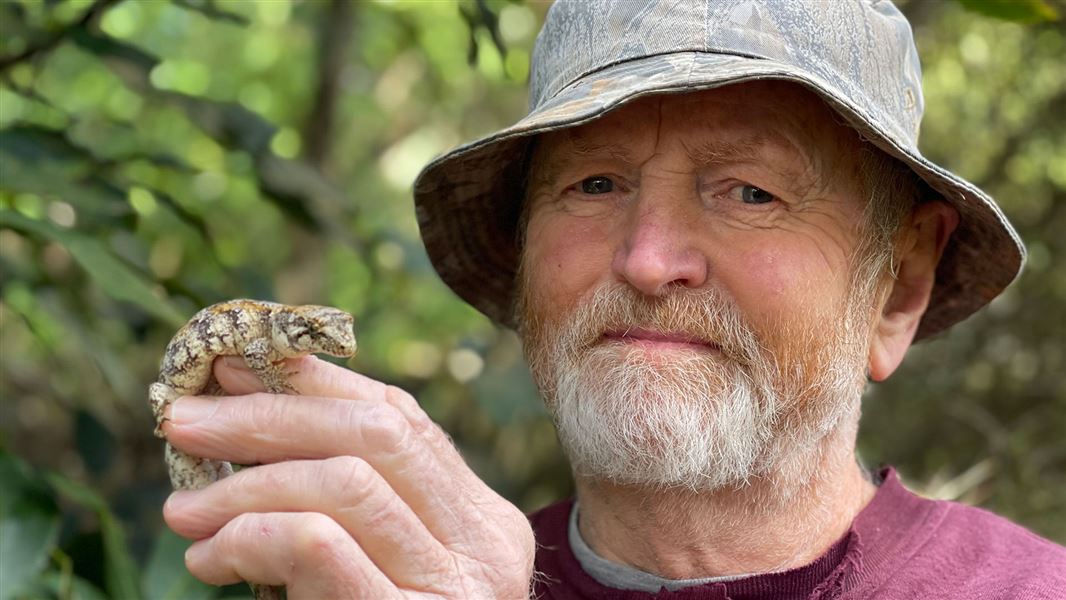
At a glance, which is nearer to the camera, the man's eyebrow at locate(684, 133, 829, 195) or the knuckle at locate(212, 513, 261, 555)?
the knuckle at locate(212, 513, 261, 555)

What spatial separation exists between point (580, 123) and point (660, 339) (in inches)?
18.6

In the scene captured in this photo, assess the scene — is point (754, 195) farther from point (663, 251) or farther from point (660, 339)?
point (660, 339)

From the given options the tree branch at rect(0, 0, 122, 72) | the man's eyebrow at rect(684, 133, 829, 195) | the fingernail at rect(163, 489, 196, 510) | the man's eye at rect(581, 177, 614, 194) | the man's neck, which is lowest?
the man's neck

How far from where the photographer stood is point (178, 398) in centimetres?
198

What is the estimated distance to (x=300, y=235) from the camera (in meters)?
5.53

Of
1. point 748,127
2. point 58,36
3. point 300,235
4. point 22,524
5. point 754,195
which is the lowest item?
point 300,235

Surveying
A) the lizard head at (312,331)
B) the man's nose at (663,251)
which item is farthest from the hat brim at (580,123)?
the lizard head at (312,331)

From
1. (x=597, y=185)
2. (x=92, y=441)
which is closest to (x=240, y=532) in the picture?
(x=597, y=185)

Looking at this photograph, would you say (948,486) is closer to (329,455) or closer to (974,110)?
(974,110)

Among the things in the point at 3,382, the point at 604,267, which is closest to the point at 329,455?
the point at 604,267

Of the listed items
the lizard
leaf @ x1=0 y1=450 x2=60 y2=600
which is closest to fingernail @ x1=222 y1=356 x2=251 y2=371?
the lizard

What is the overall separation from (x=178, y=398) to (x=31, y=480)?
501mm

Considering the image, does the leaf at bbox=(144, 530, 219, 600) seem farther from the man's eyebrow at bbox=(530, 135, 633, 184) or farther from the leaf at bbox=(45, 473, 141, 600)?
the man's eyebrow at bbox=(530, 135, 633, 184)

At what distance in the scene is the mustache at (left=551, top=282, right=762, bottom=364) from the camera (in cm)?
224
